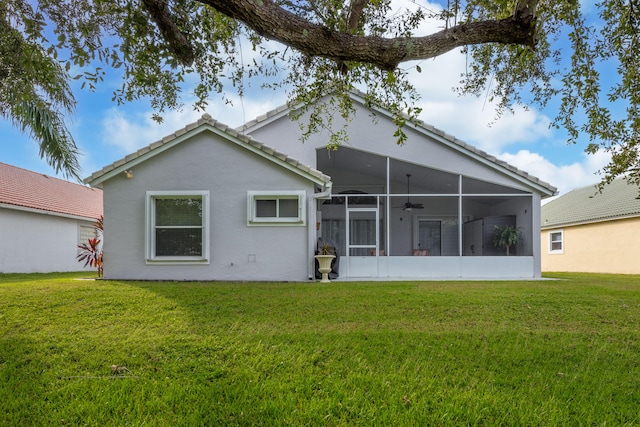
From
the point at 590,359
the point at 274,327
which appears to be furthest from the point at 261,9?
the point at 590,359

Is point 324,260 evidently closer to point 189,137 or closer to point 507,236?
point 189,137

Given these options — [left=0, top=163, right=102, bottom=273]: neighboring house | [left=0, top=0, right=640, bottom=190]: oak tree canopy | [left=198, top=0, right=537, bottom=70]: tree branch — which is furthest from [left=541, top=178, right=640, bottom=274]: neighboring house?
[left=0, top=163, right=102, bottom=273]: neighboring house

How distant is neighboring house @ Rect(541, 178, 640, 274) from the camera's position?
18594mm

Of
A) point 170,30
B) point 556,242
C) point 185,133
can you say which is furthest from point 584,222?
point 170,30

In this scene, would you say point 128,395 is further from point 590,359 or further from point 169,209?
point 169,209

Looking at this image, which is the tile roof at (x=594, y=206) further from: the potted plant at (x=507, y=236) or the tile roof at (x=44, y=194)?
the tile roof at (x=44, y=194)

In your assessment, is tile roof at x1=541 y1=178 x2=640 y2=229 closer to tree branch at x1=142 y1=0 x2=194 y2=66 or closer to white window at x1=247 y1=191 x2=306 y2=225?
white window at x1=247 y1=191 x2=306 y2=225

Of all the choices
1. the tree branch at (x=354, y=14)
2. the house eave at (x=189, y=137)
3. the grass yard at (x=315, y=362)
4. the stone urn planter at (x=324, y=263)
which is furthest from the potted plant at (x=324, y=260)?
the tree branch at (x=354, y=14)

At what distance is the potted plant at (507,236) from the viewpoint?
14.3m

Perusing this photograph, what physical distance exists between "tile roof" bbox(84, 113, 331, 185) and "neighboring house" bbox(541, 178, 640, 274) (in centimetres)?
1281

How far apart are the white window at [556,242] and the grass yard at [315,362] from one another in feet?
58.9

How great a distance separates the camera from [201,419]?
11.2 ft

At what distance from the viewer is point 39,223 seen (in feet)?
58.1

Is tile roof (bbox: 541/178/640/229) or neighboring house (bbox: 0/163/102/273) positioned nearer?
neighboring house (bbox: 0/163/102/273)
